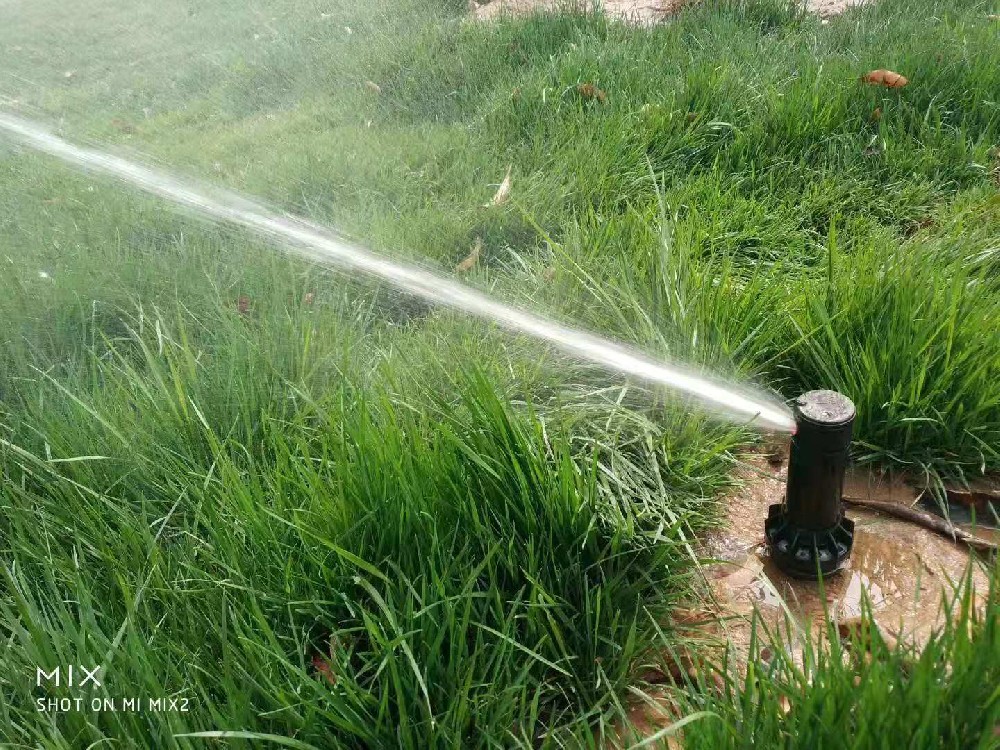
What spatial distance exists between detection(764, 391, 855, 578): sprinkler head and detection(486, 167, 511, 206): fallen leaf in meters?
1.68

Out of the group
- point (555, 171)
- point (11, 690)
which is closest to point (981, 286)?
point (555, 171)

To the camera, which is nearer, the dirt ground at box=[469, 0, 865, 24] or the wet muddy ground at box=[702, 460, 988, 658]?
the wet muddy ground at box=[702, 460, 988, 658]

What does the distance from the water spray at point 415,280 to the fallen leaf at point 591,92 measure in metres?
1.33

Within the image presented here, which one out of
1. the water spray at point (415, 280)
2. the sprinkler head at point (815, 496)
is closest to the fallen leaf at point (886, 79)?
the water spray at point (415, 280)

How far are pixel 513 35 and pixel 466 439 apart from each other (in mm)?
3309

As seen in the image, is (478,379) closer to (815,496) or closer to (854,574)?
(815,496)

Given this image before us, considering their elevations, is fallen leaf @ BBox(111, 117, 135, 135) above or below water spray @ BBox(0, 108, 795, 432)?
above

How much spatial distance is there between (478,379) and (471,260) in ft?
4.16

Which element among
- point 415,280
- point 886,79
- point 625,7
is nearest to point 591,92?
point 886,79

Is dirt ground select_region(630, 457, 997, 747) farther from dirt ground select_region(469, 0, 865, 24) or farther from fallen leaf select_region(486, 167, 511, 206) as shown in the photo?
dirt ground select_region(469, 0, 865, 24)

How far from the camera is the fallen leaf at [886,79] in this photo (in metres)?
3.68

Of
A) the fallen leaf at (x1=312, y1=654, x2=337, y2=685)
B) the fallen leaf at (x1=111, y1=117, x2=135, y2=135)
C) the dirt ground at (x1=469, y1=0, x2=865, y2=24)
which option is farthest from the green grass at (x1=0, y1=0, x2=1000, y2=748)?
the dirt ground at (x1=469, y1=0, x2=865, y2=24)

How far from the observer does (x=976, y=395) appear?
214 cm

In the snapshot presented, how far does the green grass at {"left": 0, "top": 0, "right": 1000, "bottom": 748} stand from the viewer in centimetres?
155
